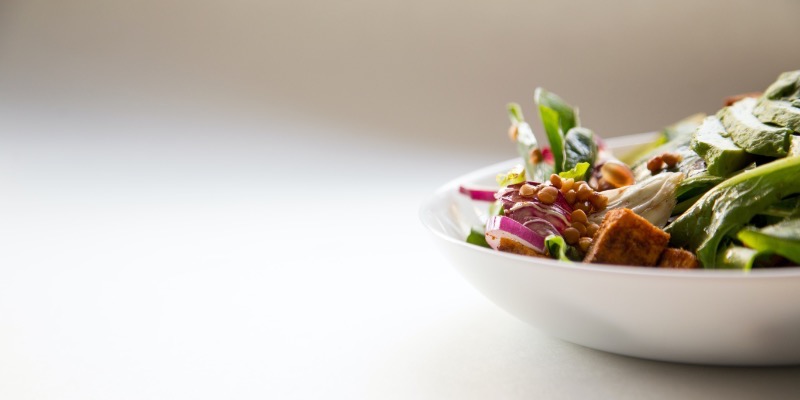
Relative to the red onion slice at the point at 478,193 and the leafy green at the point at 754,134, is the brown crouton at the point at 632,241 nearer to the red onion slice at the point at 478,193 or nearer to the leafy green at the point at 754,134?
the leafy green at the point at 754,134

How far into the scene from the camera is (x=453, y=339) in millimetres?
1528

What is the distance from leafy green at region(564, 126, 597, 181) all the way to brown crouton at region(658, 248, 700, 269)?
415mm

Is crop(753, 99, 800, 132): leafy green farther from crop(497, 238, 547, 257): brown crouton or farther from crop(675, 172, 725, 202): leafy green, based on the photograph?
crop(497, 238, 547, 257): brown crouton

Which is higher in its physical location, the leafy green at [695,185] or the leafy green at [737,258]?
the leafy green at [695,185]

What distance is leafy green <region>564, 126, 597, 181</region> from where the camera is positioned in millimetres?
1694

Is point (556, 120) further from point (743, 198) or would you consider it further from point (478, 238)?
point (743, 198)

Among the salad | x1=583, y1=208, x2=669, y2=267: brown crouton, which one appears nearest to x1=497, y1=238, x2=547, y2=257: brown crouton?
the salad

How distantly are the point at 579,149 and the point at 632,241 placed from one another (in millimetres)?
481

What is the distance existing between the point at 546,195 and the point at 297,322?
55 cm

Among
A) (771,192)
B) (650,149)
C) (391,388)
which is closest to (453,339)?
(391,388)

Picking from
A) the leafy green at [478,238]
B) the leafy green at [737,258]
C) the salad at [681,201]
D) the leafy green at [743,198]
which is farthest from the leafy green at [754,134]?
the leafy green at [478,238]

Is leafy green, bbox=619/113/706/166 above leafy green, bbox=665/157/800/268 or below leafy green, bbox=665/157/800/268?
below

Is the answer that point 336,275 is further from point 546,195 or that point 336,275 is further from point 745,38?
point 745,38

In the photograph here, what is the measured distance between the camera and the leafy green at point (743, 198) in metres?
1.23
